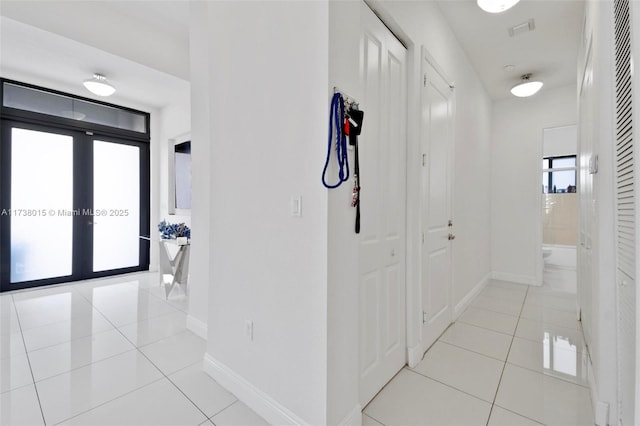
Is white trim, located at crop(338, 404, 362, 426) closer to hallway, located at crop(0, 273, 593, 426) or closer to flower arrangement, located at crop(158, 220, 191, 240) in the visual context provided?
hallway, located at crop(0, 273, 593, 426)

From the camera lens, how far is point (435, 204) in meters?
2.56

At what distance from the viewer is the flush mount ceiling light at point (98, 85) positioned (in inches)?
155

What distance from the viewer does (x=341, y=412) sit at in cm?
143

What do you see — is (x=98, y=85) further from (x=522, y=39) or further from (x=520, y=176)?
(x=520, y=176)

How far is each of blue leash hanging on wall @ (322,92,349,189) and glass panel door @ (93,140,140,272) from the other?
17.0ft

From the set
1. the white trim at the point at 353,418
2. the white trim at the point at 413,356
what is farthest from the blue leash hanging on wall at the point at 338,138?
the white trim at the point at 413,356

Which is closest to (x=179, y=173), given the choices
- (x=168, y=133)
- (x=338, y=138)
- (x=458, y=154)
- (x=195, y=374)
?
(x=168, y=133)

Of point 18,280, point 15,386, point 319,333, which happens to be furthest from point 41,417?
point 18,280

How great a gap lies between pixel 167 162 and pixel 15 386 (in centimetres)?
403

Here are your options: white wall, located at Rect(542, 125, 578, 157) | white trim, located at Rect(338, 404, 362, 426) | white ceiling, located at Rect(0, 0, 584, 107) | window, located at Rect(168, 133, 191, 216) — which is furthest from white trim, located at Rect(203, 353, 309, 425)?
white wall, located at Rect(542, 125, 578, 157)

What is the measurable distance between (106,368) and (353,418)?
6.13ft

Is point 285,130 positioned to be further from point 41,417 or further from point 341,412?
point 41,417

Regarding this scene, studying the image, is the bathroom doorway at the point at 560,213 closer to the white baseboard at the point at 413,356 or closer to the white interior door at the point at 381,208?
the white baseboard at the point at 413,356

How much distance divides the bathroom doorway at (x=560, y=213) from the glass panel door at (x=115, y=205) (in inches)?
289
